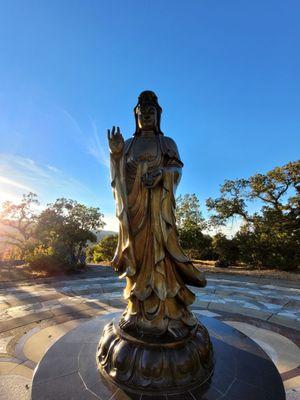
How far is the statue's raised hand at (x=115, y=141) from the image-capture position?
9.32 feet

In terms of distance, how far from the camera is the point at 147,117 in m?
3.21

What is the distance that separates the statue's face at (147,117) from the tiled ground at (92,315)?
11.6 ft

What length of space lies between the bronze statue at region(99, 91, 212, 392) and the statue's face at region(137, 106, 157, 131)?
0.01m

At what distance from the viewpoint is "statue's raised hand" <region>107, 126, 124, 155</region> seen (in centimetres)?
284

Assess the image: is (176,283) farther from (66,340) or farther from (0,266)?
(0,266)

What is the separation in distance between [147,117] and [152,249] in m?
1.73

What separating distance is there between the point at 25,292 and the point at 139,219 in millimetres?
6771

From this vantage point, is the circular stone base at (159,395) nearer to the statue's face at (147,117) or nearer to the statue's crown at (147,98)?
the statue's face at (147,117)

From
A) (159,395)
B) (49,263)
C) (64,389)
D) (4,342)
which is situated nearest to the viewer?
(159,395)

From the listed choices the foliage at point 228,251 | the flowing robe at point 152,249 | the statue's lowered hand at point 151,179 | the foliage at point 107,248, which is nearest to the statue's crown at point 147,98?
the flowing robe at point 152,249

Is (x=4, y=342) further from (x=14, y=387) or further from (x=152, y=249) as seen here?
(x=152, y=249)

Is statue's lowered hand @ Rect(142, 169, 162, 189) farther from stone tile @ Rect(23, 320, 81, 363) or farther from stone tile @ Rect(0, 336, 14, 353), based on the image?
stone tile @ Rect(0, 336, 14, 353)

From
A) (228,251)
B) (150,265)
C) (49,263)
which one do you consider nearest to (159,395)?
(150,265)

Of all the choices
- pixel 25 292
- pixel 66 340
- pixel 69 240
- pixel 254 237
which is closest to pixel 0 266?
pixel 69 240
